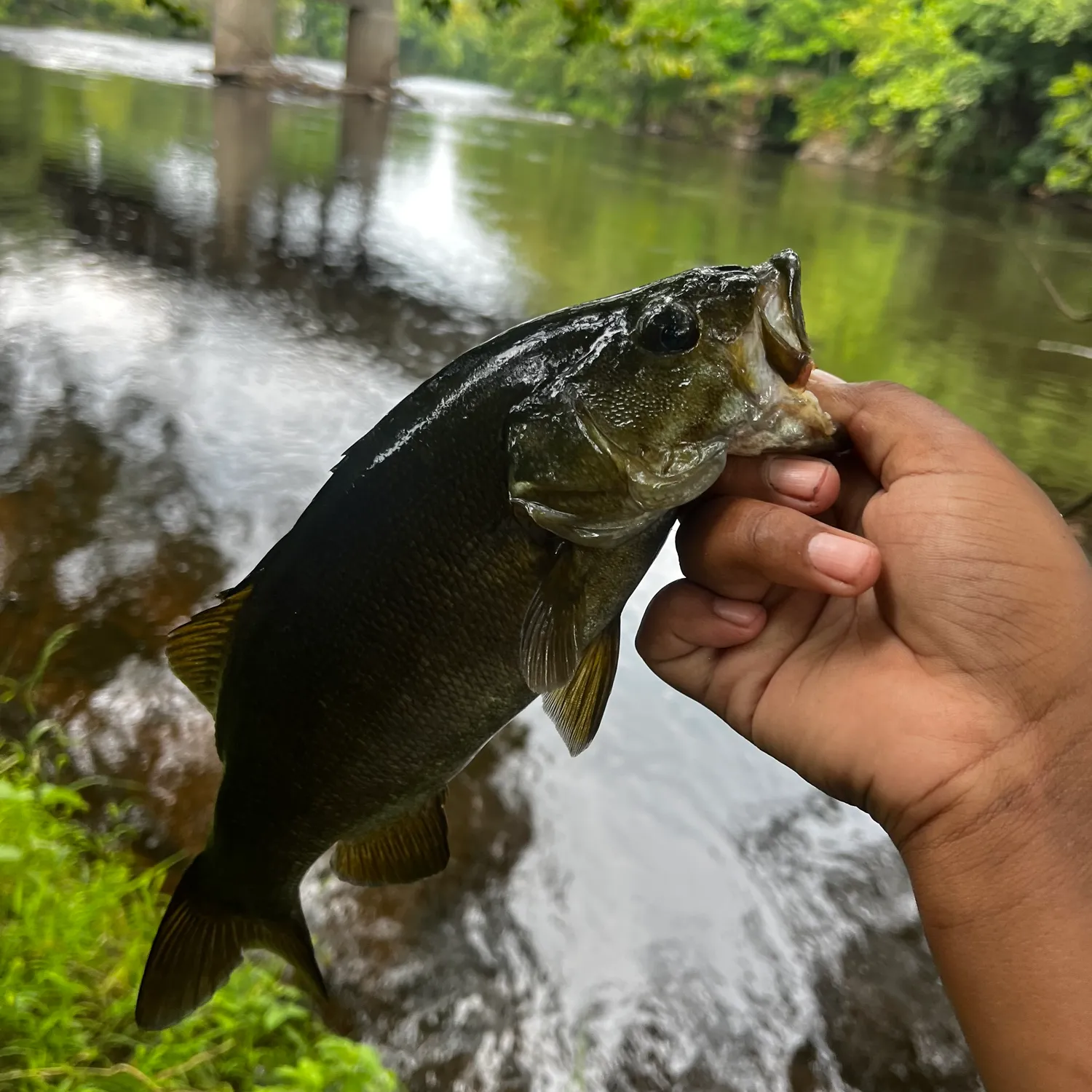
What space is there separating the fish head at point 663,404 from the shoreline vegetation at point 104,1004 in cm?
153

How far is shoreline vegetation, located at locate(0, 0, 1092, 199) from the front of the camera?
2227 cm

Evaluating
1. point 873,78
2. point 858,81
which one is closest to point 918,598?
point 873,78

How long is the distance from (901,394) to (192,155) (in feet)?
47.6

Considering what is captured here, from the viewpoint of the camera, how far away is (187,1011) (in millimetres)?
1613

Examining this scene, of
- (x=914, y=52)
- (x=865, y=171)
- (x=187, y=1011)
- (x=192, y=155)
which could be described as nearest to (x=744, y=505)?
(x=187, y=1011)

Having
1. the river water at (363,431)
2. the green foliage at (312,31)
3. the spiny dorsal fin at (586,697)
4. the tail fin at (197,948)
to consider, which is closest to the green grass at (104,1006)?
the river water at (363,431)

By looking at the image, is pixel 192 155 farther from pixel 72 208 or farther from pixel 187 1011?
pixel 187 1011

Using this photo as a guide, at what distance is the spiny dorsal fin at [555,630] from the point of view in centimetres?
136

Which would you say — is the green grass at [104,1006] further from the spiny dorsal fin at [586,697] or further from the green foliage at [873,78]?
the green foliage at [873,78]

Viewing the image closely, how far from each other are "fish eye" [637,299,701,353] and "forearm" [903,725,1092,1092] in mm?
853

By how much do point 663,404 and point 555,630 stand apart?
1.30ft

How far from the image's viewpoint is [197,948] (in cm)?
164

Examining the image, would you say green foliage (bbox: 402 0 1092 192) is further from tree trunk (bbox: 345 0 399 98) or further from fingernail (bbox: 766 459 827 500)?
fingernail (bbox: 766 459 827 500)

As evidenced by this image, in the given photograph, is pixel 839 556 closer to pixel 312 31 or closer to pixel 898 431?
pixel 898 431
